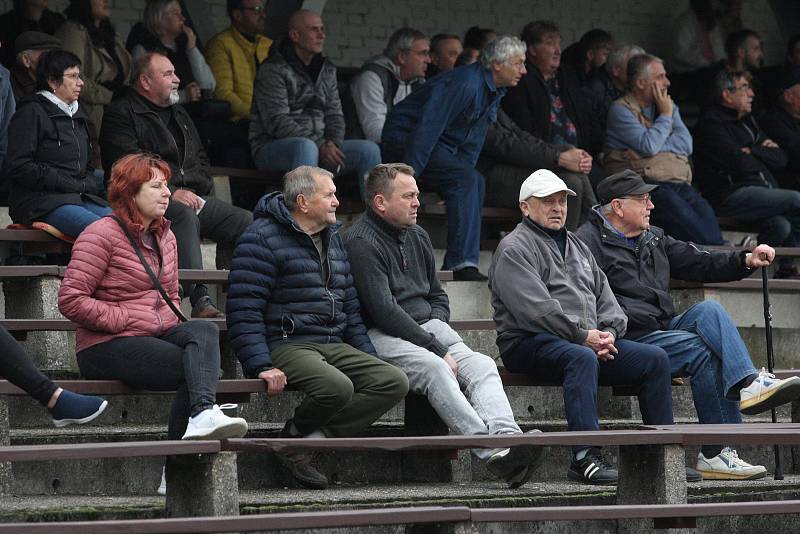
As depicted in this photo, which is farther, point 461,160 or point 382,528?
point 461,160

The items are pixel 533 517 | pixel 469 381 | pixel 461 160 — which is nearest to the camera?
pixel 533 517

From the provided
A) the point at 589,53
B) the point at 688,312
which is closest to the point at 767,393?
the point at 688,312

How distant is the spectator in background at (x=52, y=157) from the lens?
A: 7816mm

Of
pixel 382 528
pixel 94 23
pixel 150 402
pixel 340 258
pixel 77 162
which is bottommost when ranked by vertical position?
pixel 382 528

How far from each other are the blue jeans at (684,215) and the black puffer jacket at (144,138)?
3.10m

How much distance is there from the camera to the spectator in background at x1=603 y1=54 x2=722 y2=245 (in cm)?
1027

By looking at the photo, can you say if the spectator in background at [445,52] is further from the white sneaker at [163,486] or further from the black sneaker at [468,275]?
the white sneaker at [163,486]

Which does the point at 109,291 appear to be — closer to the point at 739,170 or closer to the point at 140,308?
the point at 140,308

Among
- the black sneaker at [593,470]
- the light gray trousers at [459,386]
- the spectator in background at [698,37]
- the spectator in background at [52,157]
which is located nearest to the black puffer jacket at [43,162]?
the spectator in background at [52,157]

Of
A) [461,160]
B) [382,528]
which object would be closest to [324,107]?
[461,160]

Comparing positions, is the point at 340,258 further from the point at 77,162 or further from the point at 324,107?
the point at 324,107

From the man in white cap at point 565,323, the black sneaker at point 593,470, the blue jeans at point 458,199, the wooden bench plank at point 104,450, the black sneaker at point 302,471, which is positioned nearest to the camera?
the wooden bench plank at point 104,450

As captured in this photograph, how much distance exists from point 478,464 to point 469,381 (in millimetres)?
358

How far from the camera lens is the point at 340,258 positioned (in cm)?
696
